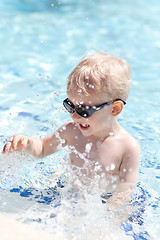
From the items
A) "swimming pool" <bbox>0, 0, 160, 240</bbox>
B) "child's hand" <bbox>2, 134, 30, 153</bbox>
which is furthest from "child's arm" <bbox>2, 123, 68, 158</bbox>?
"swimming pool" <bbox>0, 0, 160, 240</bbox>

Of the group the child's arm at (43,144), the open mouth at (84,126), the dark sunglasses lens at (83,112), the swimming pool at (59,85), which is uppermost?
the dark sunglasses lens at (83,112)

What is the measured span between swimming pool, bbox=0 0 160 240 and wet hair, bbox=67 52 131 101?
245mm

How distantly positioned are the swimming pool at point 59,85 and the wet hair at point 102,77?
0.80 feet

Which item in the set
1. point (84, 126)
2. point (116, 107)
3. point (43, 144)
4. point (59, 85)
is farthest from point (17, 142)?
point (59, 85)

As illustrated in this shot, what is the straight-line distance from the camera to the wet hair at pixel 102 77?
6.26 ft

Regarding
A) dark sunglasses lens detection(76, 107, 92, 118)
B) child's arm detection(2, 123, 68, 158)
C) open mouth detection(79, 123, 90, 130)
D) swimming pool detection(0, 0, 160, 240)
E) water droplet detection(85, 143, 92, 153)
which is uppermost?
dark sunglasses lens detection(76, 107, 92, 118)

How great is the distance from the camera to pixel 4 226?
157 cm

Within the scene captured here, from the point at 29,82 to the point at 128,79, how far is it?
231cm

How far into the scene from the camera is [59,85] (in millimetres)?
4105

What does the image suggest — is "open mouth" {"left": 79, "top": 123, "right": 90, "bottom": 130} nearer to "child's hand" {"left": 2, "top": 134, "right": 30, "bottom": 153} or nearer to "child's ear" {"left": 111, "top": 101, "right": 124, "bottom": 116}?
"child's ear" {"left": 111, "top": 101, "right": 124, "bottom": 116}

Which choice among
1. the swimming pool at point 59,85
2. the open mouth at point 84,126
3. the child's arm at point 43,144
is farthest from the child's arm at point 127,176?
the child's arm at point 43,144

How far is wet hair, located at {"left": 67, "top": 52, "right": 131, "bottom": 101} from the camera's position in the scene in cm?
191

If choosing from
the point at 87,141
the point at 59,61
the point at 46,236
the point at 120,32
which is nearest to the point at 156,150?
the point at 87,141

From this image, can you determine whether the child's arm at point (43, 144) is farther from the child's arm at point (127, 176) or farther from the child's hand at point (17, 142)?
the child's arm at point (127, 176)
